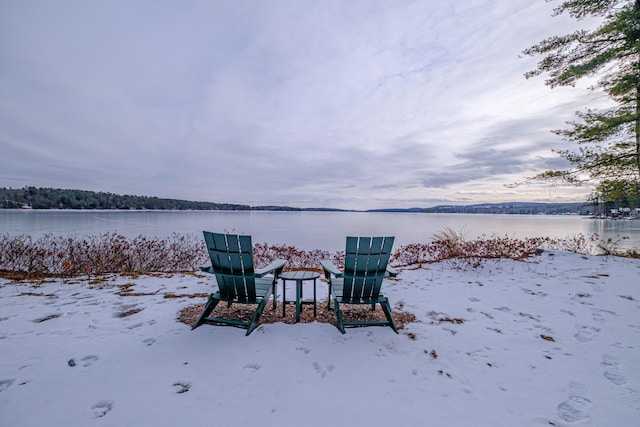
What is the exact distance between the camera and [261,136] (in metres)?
14.2

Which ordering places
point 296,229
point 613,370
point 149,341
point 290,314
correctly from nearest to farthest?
point 613,370 < point 149,341 < point 290,314 < point 296,229

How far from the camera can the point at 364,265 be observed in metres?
2.97

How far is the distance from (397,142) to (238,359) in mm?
15547

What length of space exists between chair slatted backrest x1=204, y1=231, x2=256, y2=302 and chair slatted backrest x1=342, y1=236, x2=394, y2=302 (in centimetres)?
111

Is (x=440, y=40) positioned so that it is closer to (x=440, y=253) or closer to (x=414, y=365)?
(x=440, y=253)

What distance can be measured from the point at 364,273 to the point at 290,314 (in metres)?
1.22

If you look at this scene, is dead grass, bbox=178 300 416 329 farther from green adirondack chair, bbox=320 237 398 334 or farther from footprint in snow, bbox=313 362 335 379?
footprint in snow, bbox=313 362 335 379

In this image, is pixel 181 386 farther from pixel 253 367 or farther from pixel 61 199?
pixel 61 199

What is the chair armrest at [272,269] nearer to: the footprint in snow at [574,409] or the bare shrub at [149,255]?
the footprint in snow at [574,409]

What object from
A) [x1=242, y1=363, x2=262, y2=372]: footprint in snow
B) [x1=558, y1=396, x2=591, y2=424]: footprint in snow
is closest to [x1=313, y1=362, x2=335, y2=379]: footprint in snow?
[x1=242, y1=363, x2=262, y2=372]: footprint in snow

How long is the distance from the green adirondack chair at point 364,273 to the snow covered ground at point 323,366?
0.26 metres

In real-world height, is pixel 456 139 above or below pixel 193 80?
below

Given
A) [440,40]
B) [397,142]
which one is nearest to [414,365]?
[440,40]

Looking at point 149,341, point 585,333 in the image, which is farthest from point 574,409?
point 149,341
